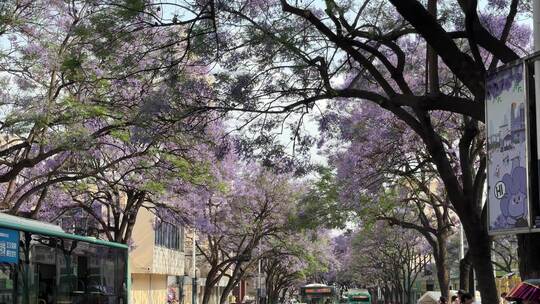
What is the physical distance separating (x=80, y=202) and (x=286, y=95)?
14.3 meters

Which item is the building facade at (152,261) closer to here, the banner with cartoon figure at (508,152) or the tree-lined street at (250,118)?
the tree-lined street at (250,118)

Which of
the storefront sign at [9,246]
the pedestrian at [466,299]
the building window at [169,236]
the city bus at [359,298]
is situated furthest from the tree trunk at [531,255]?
the city bus at [359,298]

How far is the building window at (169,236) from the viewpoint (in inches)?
1597

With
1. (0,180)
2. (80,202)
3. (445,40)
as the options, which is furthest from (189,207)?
(445,40)

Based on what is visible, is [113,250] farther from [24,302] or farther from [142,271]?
[142,271]

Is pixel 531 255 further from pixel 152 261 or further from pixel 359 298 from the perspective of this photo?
pixel 359 298

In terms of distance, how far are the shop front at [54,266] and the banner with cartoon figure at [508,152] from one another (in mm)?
7357

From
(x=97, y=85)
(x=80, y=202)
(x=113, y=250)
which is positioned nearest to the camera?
(x=113, y=250)

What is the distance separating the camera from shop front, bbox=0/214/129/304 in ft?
34.5

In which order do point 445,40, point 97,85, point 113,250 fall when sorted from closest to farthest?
point 445,40 → point 113,250 → point 97,85

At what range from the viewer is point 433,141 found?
1092 cm

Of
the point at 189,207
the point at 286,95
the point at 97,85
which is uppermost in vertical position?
the point at 97,85

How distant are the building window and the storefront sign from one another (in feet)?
88.5

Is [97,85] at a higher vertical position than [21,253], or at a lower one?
higher
